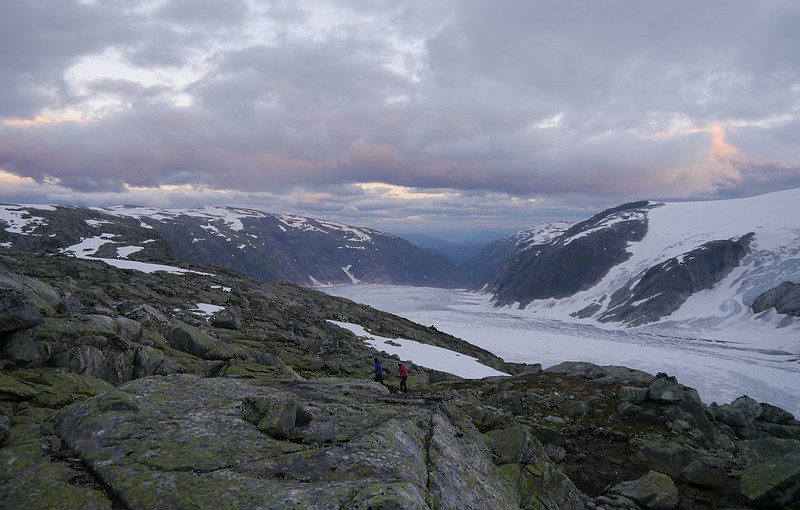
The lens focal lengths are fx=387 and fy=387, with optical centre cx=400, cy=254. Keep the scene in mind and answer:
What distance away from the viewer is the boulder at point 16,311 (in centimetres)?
1198

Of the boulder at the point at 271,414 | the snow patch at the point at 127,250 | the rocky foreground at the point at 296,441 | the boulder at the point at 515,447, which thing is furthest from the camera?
the snow patch at the point at 127,250

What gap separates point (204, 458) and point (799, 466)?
1676 centimetres

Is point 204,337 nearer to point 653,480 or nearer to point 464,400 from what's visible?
point 464,400

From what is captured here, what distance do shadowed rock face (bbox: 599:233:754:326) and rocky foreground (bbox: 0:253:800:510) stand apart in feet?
597

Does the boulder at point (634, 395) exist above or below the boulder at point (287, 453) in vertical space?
below

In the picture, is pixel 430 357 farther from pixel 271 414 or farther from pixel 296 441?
pixel 296 441

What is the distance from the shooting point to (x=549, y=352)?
355 ft

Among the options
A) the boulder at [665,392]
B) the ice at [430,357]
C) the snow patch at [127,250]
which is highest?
the boulder at [665,392]

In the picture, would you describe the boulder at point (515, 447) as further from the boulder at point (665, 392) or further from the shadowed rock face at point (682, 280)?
the shadowed rock face at point (682, 280)

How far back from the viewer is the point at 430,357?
150 ft

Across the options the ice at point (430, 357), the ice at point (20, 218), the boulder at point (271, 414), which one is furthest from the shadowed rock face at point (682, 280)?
the ice at point (20, 218)

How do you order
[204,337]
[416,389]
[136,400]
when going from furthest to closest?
[416,389] < [204,337] < [136,400]

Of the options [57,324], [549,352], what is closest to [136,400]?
[57,324]

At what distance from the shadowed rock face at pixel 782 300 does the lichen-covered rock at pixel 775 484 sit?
536ft
